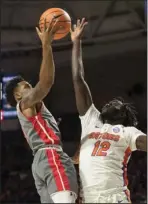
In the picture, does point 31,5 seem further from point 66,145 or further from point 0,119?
point 66,145

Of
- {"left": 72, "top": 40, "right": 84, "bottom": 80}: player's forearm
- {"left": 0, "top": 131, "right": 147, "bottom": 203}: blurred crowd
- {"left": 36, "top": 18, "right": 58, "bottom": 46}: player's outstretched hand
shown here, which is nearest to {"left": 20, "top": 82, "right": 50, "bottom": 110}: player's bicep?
{"left": 36, "top": 18, "right": 58, "bottom": 46}: player's outstretched hand

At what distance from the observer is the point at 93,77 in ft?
30.3

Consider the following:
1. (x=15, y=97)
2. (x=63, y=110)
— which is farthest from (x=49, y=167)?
(x=63, y=110)

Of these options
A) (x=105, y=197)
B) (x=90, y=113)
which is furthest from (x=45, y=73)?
(x=105, y=197)

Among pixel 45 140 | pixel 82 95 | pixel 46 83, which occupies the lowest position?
pixel 45 140

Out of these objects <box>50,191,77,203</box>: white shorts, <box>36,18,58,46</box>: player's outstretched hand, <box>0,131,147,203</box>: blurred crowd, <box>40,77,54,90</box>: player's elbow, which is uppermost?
<box>36,18,58,46</box>: player's outstretched hand

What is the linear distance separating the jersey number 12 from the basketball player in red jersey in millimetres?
185

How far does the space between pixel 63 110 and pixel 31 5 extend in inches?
90.0

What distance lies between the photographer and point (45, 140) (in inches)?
106

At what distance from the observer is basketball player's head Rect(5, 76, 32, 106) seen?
285cm

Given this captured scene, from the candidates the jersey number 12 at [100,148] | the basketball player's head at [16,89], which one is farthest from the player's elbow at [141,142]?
the basketball player's head at [16,89]

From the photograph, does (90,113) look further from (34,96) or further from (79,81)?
(34,96)

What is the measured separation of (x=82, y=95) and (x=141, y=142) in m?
0.51

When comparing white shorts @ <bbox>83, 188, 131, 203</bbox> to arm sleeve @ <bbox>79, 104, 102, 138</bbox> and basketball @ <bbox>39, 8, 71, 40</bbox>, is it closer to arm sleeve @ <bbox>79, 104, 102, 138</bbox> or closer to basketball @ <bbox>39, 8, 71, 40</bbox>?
arm sleeve @ <bbox>79, 104, 102, 138</bbox>
